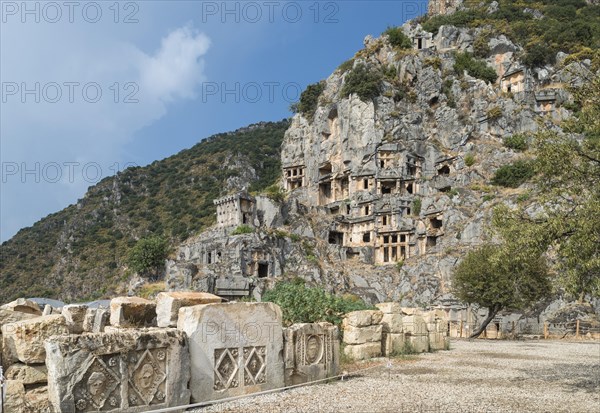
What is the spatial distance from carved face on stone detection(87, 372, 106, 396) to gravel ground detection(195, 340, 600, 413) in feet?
6.13

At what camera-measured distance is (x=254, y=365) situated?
10305 mm

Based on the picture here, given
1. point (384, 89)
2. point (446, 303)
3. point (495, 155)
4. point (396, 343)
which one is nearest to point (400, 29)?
point (384, 89)

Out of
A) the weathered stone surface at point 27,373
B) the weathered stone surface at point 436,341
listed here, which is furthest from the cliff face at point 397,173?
the weathered stone surface at point 27,373

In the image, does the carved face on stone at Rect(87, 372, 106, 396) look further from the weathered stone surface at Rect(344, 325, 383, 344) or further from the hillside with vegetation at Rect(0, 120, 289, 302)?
the hillside with vegetation at Rect(0, 120, 289, 302)

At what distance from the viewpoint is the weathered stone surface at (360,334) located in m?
17.3

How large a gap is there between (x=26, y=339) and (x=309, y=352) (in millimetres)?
6127

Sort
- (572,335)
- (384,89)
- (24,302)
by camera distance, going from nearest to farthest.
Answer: (24,302)
(572,335)
(384,89)

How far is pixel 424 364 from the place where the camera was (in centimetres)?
1630

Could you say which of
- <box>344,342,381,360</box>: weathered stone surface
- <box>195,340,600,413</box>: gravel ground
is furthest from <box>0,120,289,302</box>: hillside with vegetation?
<box>195,340,600,413</box>: gravel ground

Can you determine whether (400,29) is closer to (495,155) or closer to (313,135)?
(313,135)

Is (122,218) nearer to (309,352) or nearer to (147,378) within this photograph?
(309,352)

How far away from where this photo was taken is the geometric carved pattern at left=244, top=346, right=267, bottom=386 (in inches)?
398

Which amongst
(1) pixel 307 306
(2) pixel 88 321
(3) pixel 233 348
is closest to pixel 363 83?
(1) pixel 307 306

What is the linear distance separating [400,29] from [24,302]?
3728 inches
